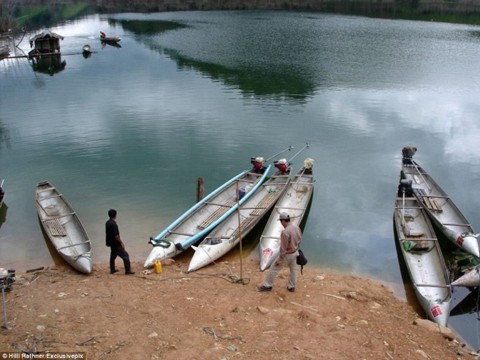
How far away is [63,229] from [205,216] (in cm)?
523

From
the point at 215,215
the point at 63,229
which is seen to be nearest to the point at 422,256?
the point at 215,215

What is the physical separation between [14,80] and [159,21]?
40.6m

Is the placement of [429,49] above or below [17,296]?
above

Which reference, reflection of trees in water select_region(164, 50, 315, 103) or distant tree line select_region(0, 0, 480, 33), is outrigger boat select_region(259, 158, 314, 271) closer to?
reflection of trees in water select_region(164, 50, 315, 103)

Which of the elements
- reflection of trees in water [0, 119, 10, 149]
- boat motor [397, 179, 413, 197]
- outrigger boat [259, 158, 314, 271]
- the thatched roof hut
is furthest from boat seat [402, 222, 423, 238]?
the thatched roof hut

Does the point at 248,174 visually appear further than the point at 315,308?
Yes

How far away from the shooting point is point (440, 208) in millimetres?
17781

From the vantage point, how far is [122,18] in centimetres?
8556

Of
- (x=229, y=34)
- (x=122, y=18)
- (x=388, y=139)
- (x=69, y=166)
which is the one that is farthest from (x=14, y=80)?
(x=122, y=18)

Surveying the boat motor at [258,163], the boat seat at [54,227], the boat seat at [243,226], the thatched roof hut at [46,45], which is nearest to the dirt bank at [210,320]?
the boat seat at [243,226]

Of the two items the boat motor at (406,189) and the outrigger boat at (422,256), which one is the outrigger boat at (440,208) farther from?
the outrigger boat at (422,256)

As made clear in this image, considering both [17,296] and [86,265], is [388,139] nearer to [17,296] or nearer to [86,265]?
[86,265]

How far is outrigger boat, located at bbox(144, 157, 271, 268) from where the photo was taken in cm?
1433

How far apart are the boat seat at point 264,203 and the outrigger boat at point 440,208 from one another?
6017 mm
